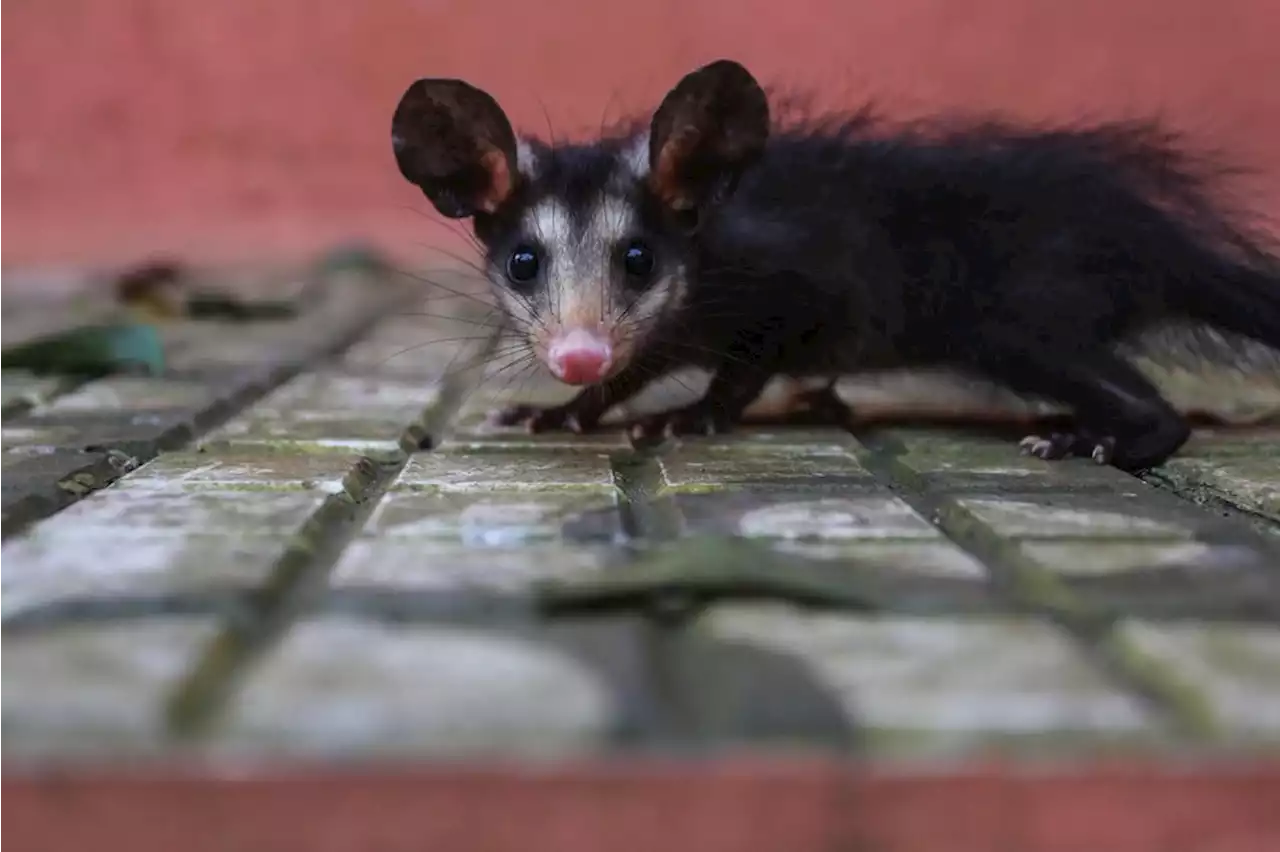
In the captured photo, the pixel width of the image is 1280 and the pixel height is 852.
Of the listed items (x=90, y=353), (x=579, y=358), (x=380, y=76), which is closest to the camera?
(x=579, y=358)

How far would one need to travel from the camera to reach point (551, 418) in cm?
276

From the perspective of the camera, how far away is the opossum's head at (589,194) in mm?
2543

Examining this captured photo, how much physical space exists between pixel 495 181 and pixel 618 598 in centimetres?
148

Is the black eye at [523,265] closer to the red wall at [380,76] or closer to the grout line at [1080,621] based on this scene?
the grout line at [1080,621]

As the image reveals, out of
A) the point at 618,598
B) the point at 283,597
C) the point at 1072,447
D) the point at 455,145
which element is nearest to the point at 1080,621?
the point at 618,598

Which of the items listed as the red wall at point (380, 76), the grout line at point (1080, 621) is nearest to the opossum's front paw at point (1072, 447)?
the grout line at point (1080, 621)

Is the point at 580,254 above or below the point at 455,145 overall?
below

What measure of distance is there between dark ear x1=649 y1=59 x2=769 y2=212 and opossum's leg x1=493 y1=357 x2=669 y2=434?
0.37 m

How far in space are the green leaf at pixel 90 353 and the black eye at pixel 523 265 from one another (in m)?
1.07

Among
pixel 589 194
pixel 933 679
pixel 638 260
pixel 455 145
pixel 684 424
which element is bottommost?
pixel 933 679

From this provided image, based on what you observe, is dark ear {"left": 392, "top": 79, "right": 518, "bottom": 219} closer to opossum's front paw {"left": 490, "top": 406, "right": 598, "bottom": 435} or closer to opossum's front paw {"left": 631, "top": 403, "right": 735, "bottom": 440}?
opossum's front paw {"left": 490, "top": 406, "right": 598, "bottom": 435}

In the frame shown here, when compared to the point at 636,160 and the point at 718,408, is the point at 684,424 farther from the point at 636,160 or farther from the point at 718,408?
the point at 636,160

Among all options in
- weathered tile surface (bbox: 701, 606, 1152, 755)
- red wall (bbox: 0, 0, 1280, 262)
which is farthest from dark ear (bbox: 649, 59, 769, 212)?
red wall (bbox: 0, 0, 1280, 262)

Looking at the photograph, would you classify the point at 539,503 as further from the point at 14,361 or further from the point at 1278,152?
the point at 1278,152
